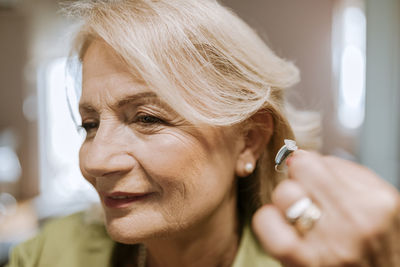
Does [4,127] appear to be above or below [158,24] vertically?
below

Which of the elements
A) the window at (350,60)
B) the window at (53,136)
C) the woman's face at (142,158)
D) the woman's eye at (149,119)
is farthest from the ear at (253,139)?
the window at (53,136)

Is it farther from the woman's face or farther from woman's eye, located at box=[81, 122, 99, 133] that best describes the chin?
woman's eye, located at box=[81, 122, 99, 133]

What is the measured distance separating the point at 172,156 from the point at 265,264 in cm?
40

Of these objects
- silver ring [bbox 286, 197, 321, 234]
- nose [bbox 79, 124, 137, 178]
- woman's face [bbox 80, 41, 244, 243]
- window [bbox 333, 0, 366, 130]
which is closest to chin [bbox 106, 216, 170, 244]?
woman's face [bbox 80, 41, 244, 243]

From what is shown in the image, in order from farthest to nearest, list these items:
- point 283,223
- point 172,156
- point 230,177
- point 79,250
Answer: point 79,250
point 230,177
point 172,156
point 283,223

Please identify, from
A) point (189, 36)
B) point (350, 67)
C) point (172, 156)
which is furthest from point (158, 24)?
point (350, 67)

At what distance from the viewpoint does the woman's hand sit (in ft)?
1.35

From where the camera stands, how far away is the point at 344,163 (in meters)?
0.46

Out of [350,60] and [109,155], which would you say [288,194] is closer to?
[109,155]

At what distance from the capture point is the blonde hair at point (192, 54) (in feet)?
2.23

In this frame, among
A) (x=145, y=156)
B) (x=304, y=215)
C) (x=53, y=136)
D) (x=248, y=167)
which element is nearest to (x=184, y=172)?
(x=145, y=156)

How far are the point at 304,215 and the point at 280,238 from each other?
0.04m

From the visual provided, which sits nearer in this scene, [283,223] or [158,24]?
[283,223]

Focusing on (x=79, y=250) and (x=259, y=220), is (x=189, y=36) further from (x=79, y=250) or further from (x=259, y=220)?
(x=79, y=250)
